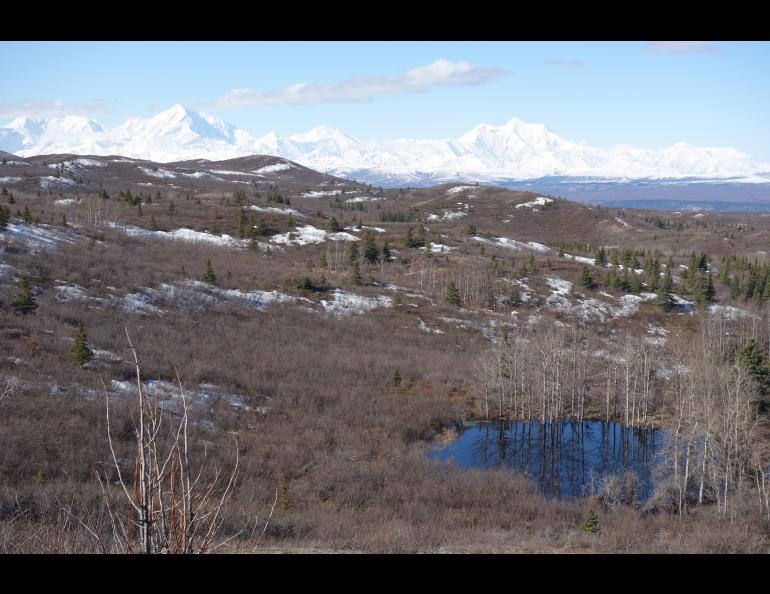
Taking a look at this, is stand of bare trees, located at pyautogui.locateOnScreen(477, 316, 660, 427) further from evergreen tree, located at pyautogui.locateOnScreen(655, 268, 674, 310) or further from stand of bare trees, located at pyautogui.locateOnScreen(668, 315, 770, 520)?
evergreen tree, located at pyautogui.locateOnScreen(655, 268, 674, 310)

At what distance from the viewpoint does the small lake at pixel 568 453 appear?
26.4 m

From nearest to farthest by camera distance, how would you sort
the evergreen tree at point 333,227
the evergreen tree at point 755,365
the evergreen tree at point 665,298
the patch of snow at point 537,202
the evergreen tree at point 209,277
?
the evergreen tree at point 755,365, the evergreen tree at point 209,277, the evergreen tree at point 665,298, the evergreen tree at point 333,227, the patch of snow at point 537,202

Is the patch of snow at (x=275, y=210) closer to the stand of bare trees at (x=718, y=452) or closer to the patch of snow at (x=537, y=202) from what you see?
the stand of bare trees at (x=718, y=452)

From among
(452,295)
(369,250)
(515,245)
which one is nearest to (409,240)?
(369,250)

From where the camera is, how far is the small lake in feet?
86.6

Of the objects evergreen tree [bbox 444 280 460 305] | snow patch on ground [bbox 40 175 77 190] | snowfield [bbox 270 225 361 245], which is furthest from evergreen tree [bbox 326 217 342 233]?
snow patch on ground [bbox 40 175 77 190]

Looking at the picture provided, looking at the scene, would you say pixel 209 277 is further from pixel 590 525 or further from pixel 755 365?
pixel 755 365

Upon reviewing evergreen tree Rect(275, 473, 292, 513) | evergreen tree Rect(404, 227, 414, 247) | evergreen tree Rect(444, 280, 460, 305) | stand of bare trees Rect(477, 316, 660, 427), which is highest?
evergreen tree Rect(404, 227, 414, 247)

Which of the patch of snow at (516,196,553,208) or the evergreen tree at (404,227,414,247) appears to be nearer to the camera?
the evergreen tree at (404,227,414,247)

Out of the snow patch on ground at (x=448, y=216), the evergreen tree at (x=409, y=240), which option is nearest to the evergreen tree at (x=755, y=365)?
the evergreen tree at (x=409, y=240)

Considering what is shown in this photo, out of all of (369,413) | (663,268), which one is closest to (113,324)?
(369,413)
